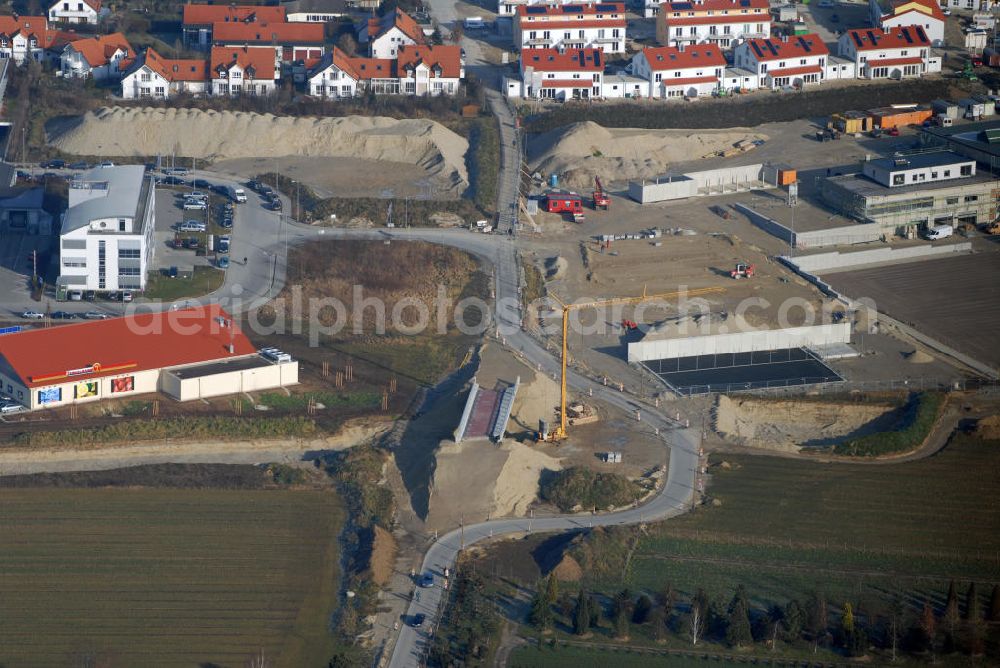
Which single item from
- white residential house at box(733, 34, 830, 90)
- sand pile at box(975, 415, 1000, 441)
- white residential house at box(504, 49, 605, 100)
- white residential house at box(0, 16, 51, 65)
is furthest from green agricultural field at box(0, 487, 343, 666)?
white residential house at box(733, 34, 830, 90)

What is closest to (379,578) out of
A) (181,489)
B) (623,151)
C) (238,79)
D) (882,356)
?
(181,489)

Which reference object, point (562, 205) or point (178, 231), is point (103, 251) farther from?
point (562, 205)

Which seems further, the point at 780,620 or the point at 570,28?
the point at 570,28

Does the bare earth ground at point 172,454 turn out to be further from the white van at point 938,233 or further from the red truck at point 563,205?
the white van at point 938,233

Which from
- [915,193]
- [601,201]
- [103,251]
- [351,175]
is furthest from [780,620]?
[351,175]

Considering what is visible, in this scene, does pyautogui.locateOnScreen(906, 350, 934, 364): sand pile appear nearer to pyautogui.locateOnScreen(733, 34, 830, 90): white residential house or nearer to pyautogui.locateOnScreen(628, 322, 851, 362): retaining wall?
pyautogui.locateOnScreen(628, 322, 851, 362): retaining wall

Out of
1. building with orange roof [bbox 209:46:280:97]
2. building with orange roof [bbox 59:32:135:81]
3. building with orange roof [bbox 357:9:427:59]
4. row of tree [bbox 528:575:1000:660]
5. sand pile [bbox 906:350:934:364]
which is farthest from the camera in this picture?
building with orange roof [bbox 357:9:427:59]
